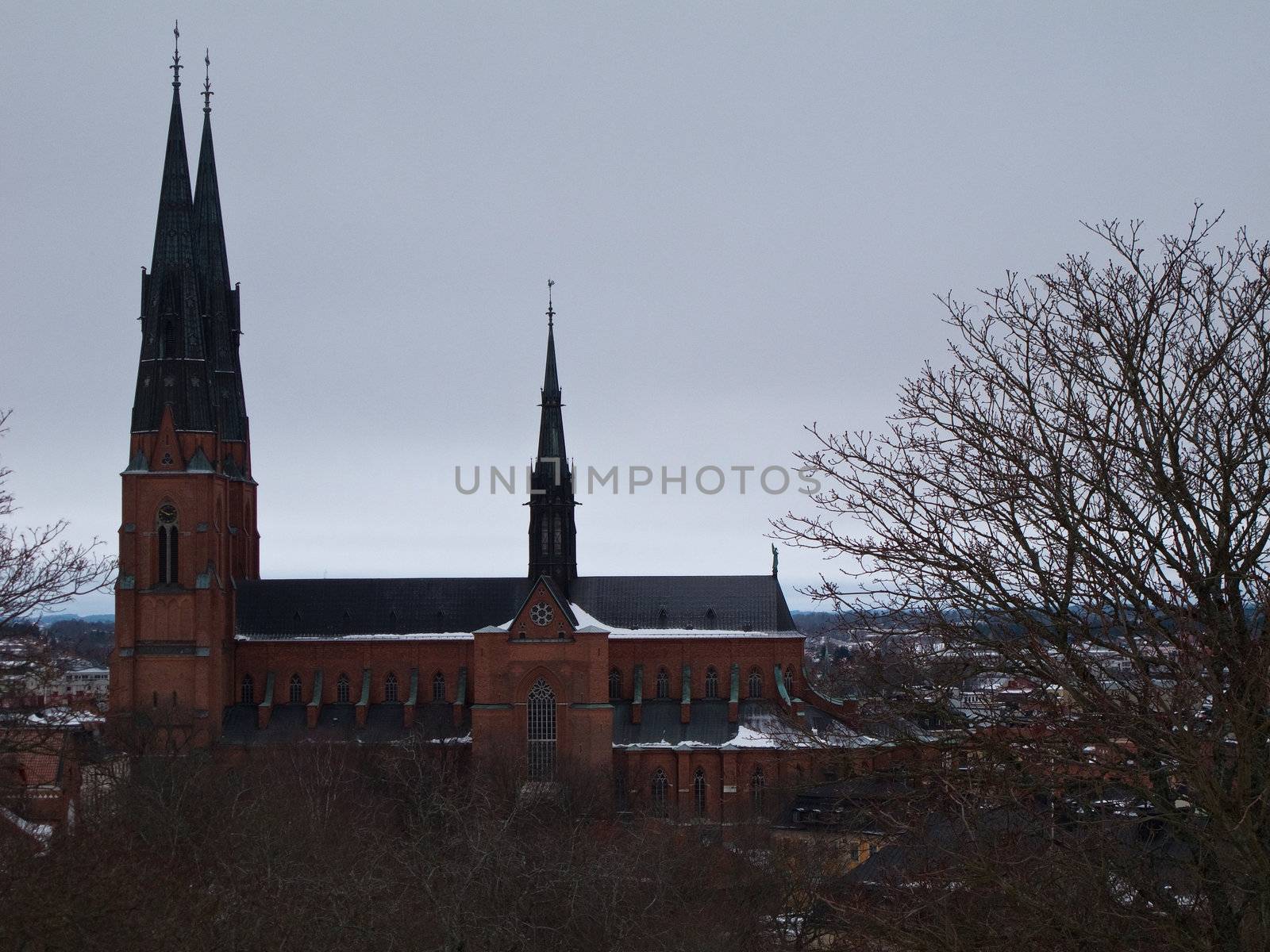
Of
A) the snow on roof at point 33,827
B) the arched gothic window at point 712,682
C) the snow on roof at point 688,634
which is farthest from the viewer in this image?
the arched gothic window at point 712,682

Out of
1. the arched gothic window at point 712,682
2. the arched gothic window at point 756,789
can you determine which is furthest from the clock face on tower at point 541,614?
the arched gothic window at point 756,789

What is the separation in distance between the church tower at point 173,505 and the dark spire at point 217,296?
11.9 feet

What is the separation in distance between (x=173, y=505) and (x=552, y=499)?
18736mm

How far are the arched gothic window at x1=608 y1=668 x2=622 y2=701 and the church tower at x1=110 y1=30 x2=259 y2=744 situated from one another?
19.7m

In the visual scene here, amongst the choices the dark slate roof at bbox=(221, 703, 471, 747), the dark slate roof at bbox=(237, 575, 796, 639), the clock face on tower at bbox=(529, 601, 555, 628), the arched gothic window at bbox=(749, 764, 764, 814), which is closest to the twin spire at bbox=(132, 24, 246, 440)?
the dark slate roof at bbox=(237, 575, 796, 639)

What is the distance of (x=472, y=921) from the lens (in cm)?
2553

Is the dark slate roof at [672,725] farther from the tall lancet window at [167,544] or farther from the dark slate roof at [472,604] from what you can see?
the tall lancet window at [167,544]

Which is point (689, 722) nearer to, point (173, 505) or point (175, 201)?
point (173, 505)

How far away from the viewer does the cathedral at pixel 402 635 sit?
6756 centimetres

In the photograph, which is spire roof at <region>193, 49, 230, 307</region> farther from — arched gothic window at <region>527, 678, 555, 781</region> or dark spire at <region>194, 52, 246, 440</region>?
arched gothic window at <region>527, 678, 555, 781</region>

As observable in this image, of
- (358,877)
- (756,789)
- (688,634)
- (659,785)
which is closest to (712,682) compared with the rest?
(688,634)

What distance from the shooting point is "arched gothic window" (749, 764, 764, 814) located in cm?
6147

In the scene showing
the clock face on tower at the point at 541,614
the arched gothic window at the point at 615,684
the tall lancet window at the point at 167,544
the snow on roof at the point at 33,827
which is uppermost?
the tall lancet window at the point at 167,544

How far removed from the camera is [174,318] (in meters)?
69.4
